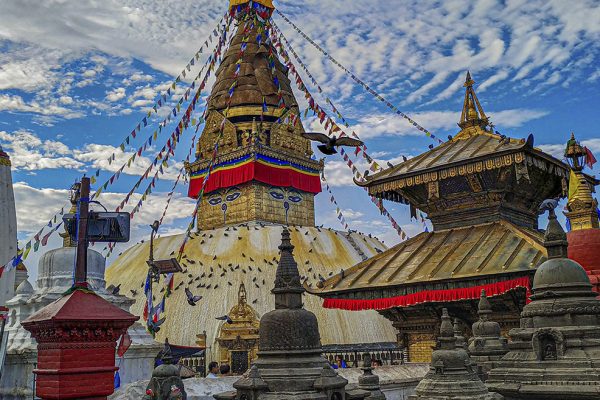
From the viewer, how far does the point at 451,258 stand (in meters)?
12.2

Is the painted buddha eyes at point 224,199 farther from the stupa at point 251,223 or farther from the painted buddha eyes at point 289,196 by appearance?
the painted buddha eyes at point 289,196

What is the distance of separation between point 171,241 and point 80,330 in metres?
25.6

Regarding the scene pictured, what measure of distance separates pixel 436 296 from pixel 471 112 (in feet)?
19.3

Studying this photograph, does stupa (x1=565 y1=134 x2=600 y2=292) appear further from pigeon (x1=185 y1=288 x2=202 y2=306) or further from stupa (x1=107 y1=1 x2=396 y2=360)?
stupa (x1=107 y1=1 x2=396 y2=360)

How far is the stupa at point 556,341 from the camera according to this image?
21.9ft

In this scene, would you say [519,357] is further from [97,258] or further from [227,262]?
[227,262]

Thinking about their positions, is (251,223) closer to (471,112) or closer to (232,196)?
(232,196)

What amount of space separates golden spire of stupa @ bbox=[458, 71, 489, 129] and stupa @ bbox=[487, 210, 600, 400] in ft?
25.8

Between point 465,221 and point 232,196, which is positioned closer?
point 465,221

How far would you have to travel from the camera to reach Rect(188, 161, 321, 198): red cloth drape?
30.9 meters

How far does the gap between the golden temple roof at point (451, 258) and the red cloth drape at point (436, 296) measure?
241 mm

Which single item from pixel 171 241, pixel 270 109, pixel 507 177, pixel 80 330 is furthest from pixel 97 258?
pixel 270 109

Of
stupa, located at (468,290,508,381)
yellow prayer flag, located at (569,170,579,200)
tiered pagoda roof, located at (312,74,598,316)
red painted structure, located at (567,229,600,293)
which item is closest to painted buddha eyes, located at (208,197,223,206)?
tiered pagoda roof, located at (312,74,598,316)

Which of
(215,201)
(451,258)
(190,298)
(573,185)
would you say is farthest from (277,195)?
(573,185)
